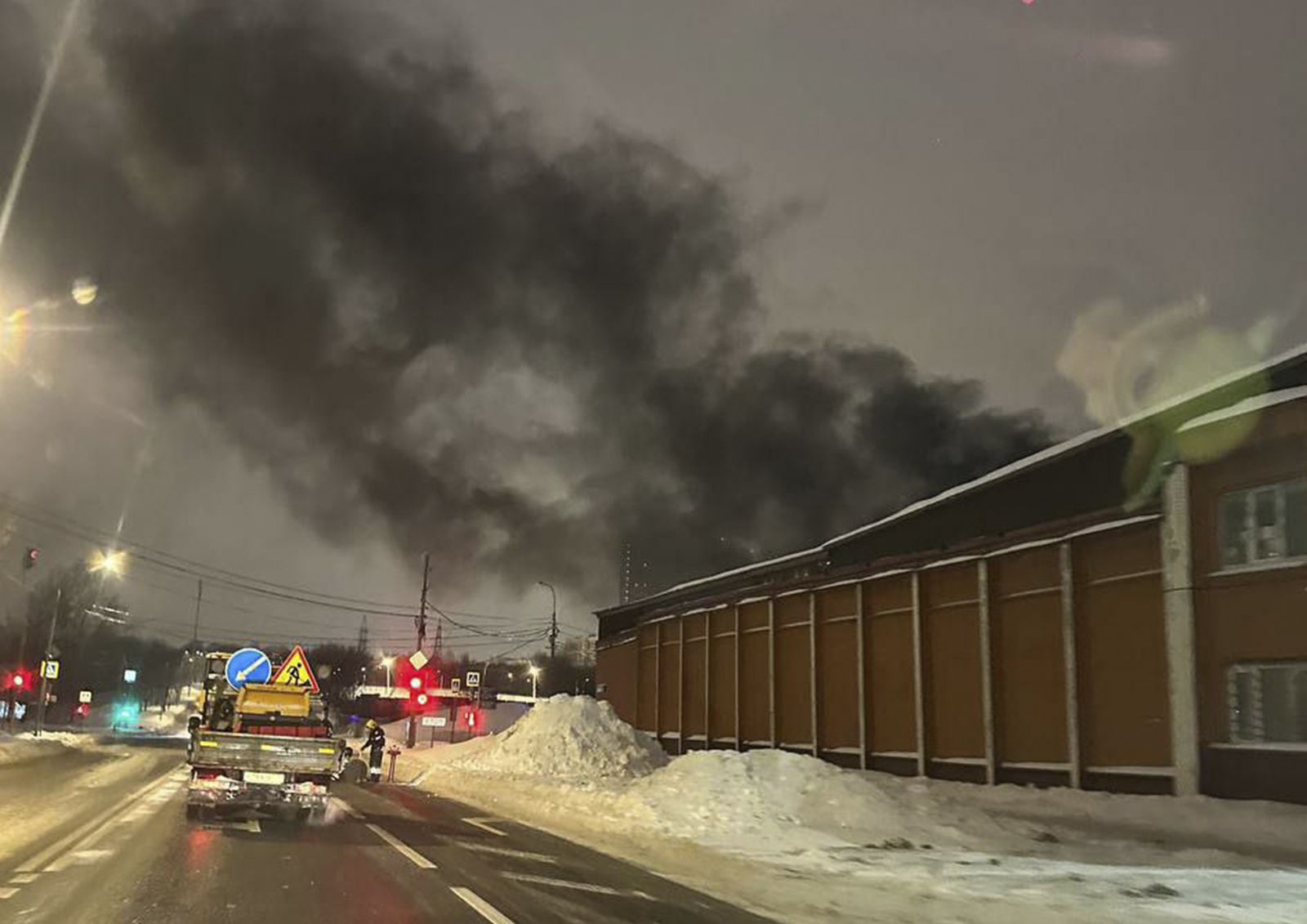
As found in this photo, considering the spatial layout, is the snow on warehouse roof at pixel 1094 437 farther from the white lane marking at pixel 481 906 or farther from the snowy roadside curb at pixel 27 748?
the snowy roadside curb at pixel 27 748

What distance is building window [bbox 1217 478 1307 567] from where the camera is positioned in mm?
14156

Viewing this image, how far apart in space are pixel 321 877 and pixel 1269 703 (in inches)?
478

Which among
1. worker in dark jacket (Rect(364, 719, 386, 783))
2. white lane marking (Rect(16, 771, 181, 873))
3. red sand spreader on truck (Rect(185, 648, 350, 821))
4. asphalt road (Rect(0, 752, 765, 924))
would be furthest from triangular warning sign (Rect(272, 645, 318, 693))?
worker in dark jacket (Rect(364, 719, 386, 783))

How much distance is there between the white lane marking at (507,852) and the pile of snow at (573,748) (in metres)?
9.52

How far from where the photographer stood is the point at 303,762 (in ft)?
52.0

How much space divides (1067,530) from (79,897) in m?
14.6

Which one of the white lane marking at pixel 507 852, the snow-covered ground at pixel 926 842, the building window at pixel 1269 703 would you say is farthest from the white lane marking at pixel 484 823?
the building window at pixel 1269 703

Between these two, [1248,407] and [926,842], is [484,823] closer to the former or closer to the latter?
[926,842]

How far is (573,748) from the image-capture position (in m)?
25.3

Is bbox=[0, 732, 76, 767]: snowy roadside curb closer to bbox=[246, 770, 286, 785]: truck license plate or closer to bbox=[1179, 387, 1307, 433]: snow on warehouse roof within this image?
bbox=[246, 770, 286, 785]: truck license plate

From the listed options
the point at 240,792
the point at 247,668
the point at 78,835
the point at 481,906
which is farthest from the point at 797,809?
the point at 247,668

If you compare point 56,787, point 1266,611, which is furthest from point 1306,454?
point 56,787

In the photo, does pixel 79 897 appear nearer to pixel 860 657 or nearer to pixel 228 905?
pixel 228 905

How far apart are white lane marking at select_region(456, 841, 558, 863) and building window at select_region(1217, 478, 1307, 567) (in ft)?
33.1
